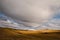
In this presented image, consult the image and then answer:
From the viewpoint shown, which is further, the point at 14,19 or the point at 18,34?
the point at 14,19

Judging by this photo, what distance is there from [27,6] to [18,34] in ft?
0.89

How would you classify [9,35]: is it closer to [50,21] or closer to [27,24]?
[27,24]

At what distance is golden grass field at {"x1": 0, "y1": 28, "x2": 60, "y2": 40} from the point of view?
79cm

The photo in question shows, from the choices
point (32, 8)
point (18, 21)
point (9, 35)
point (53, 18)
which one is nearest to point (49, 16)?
point (53, 18)

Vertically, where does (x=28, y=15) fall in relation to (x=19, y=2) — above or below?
below

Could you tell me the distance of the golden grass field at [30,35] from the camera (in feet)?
2.60

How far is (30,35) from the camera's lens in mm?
807

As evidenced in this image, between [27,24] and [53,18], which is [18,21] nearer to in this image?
[27,24]

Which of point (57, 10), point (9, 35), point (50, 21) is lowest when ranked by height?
point (9, 35)

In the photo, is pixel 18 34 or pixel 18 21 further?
pixel 18 21

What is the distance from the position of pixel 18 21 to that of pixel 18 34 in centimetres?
17

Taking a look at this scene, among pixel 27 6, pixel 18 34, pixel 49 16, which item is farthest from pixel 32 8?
pixel 18 34

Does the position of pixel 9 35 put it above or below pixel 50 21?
below

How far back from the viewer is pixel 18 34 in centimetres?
82
